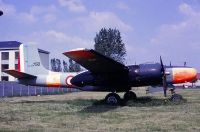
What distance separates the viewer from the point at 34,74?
2225cm

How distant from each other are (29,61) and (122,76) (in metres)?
7.59

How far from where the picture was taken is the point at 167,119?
12102 millimetres

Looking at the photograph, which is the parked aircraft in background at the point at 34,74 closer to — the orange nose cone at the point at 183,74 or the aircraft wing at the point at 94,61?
the aircraft wing at the point at 94,61

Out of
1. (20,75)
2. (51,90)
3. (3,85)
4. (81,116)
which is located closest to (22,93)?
(3,85)

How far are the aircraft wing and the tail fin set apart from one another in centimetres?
592

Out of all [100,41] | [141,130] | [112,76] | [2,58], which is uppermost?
[100,41]

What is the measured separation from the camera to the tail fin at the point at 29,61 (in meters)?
22.6

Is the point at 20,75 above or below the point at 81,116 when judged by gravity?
above

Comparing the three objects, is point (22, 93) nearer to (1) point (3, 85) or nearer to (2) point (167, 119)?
(1) point (3, 85)

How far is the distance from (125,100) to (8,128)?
1052 cm

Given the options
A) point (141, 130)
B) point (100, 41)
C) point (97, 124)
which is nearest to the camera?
point (141, 130)

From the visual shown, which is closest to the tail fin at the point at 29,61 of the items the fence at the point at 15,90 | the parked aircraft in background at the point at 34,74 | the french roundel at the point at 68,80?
the parked aircraft in background at the point at 34,74

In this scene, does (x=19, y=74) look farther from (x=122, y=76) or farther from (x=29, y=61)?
(x=122, y=76)

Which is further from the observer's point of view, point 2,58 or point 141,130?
point 2,58
